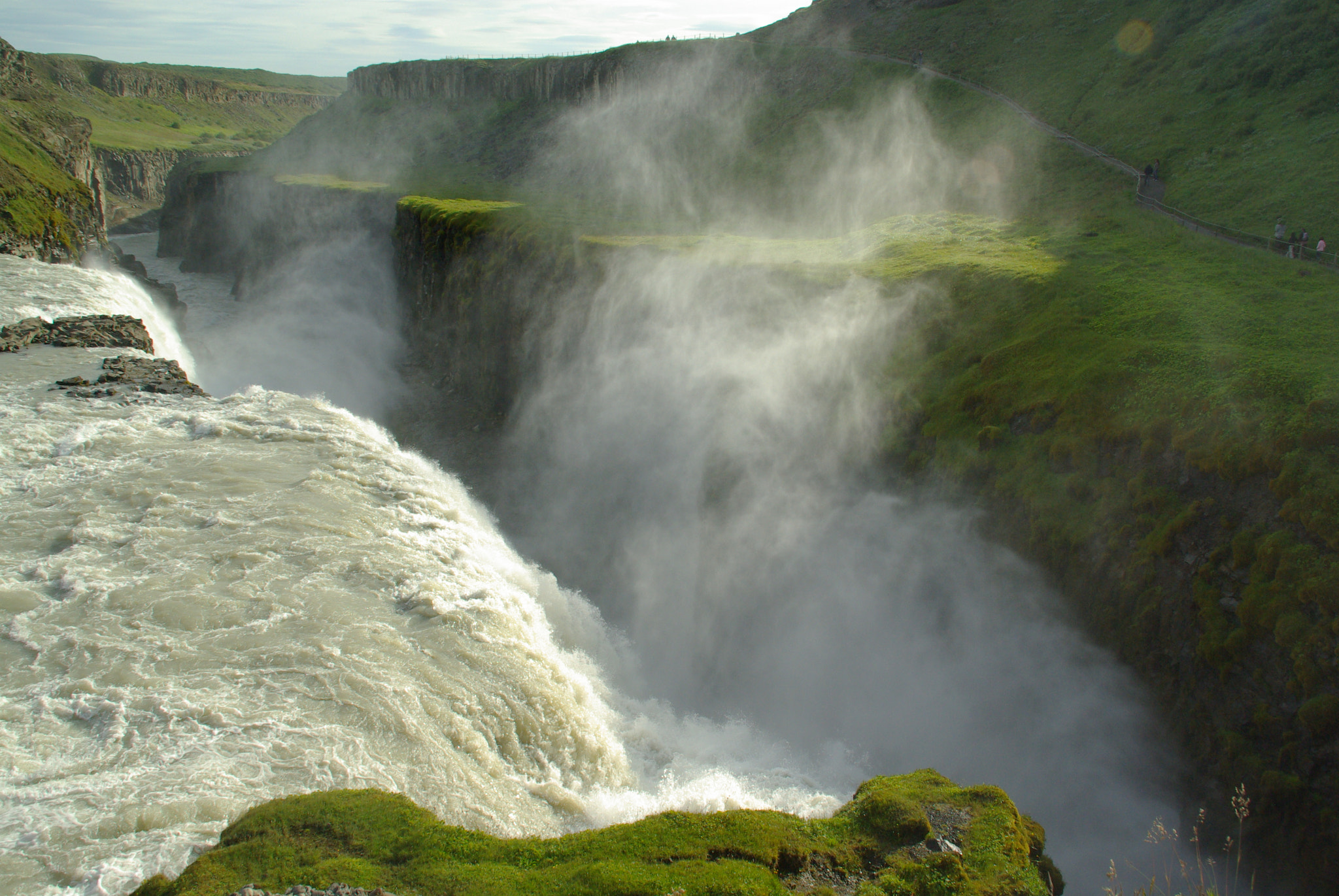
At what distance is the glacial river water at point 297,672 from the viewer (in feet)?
28.9

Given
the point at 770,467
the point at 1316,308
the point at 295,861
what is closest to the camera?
the point at 295,861

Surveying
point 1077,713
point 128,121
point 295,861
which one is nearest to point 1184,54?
point 1077,713

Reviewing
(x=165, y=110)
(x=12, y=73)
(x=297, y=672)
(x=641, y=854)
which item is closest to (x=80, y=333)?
(x=297, y=672)

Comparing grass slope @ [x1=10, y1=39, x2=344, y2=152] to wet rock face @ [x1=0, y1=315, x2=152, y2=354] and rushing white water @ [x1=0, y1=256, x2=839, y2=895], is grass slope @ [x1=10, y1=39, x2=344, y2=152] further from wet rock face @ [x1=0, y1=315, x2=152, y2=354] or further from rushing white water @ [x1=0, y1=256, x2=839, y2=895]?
rushing white water @ [x1=0, y1=256, x2=839, y2=895]

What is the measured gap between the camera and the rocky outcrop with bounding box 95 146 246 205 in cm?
8694

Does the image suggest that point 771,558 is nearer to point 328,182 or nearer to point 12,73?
point 328,182

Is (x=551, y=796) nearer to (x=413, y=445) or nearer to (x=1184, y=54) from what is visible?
(x=413, y=445)

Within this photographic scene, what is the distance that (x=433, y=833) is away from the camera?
7910 mm

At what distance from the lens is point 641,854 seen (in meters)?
7.68

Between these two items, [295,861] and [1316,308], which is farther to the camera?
[1316,308]

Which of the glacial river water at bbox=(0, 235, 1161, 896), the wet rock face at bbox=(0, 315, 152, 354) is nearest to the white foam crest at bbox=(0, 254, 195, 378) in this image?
the wet rock face at bbox=(0, 315, 152, 354)

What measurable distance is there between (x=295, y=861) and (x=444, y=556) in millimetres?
7617

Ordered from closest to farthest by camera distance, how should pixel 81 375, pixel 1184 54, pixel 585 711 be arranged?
1. pixel 585 711
2. pixel 81 375
3. pixel 1184 54

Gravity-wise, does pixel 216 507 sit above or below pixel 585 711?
above
